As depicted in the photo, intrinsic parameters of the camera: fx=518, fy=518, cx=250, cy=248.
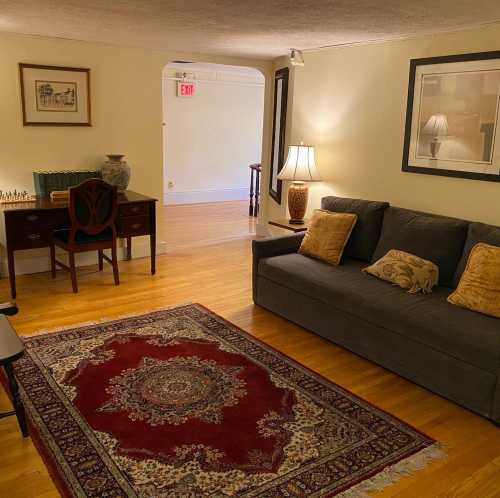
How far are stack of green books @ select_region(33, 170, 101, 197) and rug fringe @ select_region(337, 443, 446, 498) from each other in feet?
11.6

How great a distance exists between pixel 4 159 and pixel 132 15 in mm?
1856

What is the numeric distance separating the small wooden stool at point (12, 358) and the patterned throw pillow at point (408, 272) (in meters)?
2.22

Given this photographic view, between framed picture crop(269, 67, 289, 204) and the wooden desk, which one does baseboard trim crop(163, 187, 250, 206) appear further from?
the wooden desk

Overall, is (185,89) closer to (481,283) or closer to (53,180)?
(53,180)

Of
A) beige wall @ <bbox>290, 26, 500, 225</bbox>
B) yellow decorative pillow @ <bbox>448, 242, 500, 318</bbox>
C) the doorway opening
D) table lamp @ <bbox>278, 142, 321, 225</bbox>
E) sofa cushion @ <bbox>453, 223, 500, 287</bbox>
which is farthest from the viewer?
the doorway opening

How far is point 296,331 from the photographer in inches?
144

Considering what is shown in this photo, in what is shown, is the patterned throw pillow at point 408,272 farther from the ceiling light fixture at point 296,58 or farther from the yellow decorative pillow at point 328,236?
the ceiling light fixture at point 296,58

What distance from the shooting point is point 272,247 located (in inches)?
159

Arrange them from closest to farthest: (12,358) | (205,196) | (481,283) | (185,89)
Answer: (12,358)
(481,283)
(185,89)
(205,196)

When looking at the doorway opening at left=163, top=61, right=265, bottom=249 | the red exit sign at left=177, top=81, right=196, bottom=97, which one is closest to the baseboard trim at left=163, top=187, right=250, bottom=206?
the doorway opening at left=163, top=61, right=265, bottom=249

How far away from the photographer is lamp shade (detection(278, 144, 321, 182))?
457 cm

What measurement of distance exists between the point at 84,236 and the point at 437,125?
2868 millimetres

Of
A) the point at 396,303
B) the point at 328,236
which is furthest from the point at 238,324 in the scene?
the point at 396,303

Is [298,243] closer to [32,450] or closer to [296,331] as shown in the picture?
[296,331]
